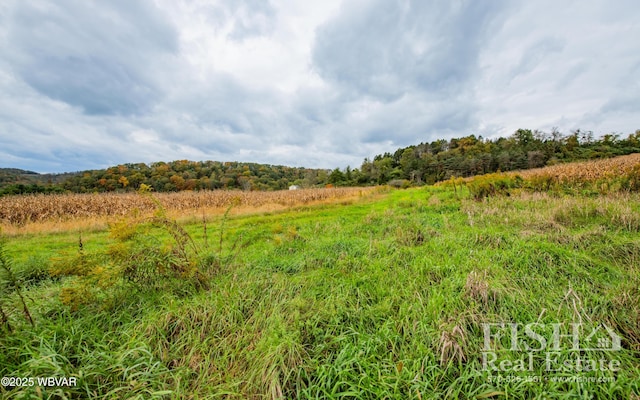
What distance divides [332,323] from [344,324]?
0.14 meters

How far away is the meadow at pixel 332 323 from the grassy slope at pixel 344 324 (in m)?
0.02

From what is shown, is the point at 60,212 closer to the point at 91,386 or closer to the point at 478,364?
the point at 91,386

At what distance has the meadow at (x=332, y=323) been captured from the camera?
5.80 ft

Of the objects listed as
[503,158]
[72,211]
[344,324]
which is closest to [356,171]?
[503,158]

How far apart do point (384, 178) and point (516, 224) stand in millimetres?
55132

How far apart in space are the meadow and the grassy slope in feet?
0.06

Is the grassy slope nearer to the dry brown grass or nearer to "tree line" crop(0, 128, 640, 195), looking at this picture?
the dry brown grass

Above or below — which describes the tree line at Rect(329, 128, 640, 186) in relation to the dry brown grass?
above

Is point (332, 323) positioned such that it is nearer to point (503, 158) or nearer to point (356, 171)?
point (503, 158)

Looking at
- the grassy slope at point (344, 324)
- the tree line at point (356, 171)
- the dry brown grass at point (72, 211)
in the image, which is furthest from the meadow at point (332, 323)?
the tree line at point (356, 171)

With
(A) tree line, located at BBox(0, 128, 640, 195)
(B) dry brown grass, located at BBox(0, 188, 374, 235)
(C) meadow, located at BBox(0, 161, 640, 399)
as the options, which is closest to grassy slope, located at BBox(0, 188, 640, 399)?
(C) meadow, located at BBox(0, 161, 640, 399)

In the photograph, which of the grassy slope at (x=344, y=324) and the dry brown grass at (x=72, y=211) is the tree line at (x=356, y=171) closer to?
the dry brown grass at (x=72, y=211)

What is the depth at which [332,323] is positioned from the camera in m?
2.47

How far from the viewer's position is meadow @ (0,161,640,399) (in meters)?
1.77
